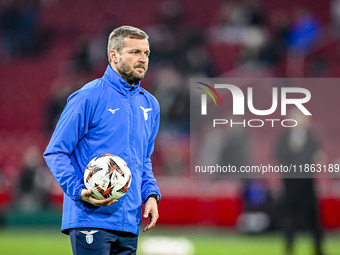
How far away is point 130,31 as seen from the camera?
4.41m

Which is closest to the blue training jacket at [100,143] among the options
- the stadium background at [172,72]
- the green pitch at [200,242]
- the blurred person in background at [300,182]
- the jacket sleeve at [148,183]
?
the jacket sleeve at [148,183]

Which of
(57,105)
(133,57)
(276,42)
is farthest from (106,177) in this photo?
(276,42)

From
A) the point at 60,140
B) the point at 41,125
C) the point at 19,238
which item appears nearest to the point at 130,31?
the point at 60,140

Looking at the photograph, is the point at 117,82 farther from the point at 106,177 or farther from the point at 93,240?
the point at 93,240

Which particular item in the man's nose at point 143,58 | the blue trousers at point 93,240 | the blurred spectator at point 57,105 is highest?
the blurred spectator at point 57,105

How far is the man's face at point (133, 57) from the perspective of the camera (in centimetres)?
439

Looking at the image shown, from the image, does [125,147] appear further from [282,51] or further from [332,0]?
[332,0]

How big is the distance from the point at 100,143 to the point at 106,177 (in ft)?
0.82

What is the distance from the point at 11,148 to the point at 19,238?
3.72 meters

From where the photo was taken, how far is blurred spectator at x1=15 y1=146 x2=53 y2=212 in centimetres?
1333

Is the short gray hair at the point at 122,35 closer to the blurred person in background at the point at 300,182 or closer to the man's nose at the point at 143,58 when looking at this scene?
the man's nose at the point at 143,58

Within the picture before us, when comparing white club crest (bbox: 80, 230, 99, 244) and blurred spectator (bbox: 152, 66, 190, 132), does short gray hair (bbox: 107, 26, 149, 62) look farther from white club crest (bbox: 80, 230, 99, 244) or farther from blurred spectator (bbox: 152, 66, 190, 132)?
blurred spectator (bbox: 152, 66, 190, 132)

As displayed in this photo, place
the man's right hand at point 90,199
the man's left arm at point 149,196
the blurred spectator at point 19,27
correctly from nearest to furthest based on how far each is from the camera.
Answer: the man's right hand at point 90,199
the man's left arm at point 149,196
the blurred spectator at point 19,27

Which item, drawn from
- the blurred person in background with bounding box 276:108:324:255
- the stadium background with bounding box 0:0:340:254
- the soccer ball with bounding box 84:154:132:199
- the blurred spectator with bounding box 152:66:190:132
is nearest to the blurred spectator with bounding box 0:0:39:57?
the stadium background with bounding box 0:0:340:254
